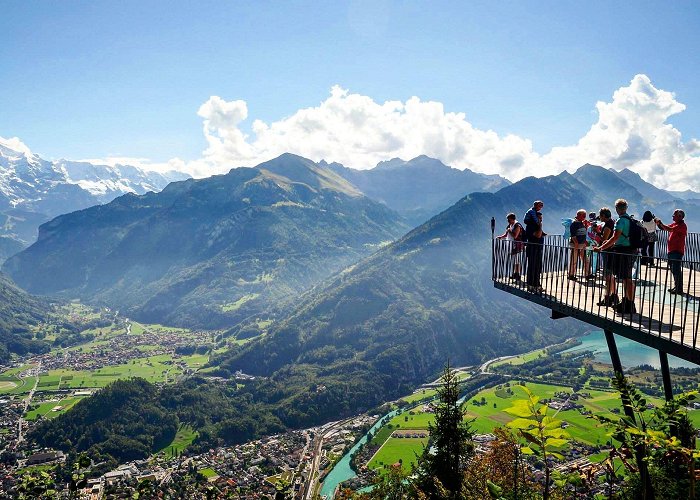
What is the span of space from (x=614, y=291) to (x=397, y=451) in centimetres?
9404

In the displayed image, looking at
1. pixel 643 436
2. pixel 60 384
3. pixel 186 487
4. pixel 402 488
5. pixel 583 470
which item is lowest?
pixel 60 384

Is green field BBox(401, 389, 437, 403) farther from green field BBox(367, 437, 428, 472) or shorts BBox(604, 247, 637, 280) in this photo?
shorts BBox(604, 247, 637, 280)

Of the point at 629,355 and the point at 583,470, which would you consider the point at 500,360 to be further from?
the point at 583,470

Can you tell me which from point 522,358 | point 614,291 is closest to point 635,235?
point 614,291

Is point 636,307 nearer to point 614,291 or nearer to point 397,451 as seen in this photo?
point 614,291

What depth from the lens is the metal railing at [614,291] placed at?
9789 millimetres

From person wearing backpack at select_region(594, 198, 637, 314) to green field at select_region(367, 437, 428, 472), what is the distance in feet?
274

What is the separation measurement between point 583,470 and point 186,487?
97.0 m

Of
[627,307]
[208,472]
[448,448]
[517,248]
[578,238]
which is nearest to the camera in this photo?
[627,307]

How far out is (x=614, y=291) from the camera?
12078 mm

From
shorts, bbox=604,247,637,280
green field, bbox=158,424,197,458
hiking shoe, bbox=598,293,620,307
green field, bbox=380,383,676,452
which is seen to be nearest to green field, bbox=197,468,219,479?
green field, bbox=158,424,197,458

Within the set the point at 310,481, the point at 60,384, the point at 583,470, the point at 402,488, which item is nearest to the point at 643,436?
the point at 583,470

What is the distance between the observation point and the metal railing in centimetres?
979

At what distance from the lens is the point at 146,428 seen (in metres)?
131
